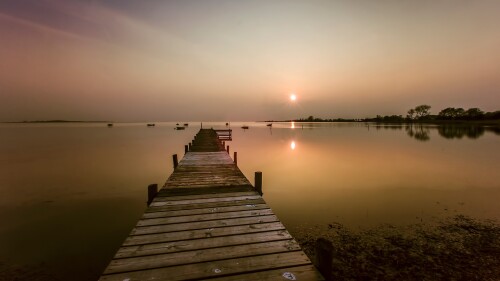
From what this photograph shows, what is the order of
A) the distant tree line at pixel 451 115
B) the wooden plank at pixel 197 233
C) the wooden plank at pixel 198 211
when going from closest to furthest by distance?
the wooden plank at pixel 197 233 < the wooden plank at pixel 198 211 < the distant tree line at pixel 451 115

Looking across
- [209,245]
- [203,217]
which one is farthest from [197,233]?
[203,217]

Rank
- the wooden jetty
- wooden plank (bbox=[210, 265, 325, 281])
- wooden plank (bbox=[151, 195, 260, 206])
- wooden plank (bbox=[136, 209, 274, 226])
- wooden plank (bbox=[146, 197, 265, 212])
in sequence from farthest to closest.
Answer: wooden plank (bbox=[151, 195, 260, 206]), wooden plank (bbox=[146, 197, 265, 212]), wooden plank (bbox=[136, 209, 274, 226]), the wooden jetty, wooden plank (bbox=[210, 265, 325, 281])

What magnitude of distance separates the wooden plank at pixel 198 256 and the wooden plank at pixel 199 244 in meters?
0.11

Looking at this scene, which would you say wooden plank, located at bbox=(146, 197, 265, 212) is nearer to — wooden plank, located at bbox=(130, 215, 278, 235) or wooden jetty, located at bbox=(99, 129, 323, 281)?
wooden jetty, located at bbox=(99, 129, 323, 281)

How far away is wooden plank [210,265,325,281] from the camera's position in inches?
128

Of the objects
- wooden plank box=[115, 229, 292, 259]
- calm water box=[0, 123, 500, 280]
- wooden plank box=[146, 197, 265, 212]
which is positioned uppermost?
wooden plank box=[115, 229, 292, 259]

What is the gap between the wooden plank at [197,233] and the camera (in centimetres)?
438

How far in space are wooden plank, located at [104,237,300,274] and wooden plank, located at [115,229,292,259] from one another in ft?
0.36

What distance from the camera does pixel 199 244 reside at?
13.8 ft

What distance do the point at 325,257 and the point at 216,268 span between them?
1546mm

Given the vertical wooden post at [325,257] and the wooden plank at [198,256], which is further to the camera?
the wooden plank at [198,256]

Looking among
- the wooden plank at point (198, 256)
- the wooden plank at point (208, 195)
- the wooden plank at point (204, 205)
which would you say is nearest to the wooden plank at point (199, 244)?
the wooden plank at point (198, 256)

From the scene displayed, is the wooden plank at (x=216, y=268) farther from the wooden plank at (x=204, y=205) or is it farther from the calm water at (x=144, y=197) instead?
the calm water at (x=144, y=197)

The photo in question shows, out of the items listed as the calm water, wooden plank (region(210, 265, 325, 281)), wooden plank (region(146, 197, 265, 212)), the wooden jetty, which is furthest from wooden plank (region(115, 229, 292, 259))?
the calm water
